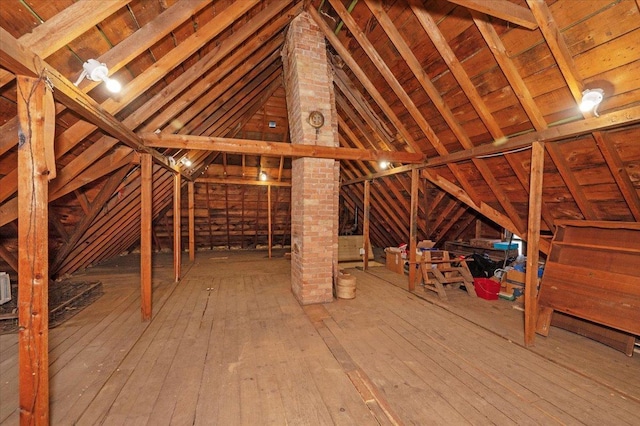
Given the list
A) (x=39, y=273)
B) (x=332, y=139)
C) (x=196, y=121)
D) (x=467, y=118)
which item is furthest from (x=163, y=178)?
(x=467, y=118)

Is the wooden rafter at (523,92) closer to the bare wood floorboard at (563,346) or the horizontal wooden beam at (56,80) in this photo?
the bare wood floorboard at (563,346)

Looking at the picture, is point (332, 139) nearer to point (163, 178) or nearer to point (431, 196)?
point (431, 196)

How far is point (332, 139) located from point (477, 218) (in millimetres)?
4593

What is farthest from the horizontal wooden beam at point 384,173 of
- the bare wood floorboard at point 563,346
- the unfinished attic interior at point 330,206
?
the bare wood floorboard at point 563,346

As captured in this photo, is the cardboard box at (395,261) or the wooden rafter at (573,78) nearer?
the wooden rafter at (573,78)

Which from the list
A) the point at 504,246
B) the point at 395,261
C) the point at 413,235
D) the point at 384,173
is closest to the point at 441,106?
the point at 384,173

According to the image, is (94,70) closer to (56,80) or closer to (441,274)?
(56,80)

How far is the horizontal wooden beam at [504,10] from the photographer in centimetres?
203

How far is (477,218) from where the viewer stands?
6535 mm

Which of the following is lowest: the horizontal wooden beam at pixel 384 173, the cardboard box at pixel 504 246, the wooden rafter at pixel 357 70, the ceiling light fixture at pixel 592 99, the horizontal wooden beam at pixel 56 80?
the cardboard box at pixel 504 246

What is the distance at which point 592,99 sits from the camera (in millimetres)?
2369

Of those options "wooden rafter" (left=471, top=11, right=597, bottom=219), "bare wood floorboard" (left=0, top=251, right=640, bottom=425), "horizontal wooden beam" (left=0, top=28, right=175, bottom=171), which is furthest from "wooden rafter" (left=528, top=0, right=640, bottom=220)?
"horizontal wooden beam" (left=0, top=28, right=175, bottom=171)

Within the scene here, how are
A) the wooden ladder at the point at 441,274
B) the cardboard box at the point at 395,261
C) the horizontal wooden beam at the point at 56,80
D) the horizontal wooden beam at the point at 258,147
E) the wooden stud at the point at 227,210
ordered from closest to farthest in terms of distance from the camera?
the horizontal wooden beam at the point at 56,80, the horizontal wooden beam at the point at 258,147, the wooden ladder at the point at 441,274, the cardboard box at the point at 395,261, the wooden stud at the point at 227,210

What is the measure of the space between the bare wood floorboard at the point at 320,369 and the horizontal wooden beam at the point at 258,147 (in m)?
2.44
